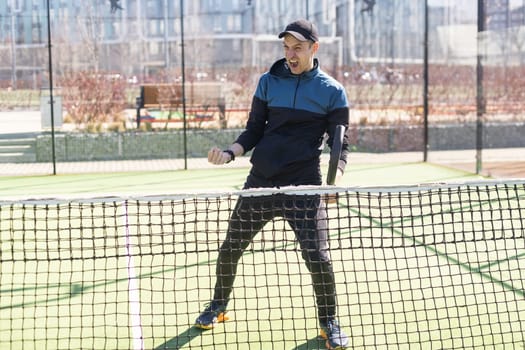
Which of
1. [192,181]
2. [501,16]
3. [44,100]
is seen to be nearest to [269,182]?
[192,181]

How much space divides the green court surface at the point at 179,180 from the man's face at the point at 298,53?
624 cm

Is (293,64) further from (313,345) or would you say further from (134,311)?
(134,311)

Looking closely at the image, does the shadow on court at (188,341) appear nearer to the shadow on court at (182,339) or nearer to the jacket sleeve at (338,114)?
the shadow on court at (182,339)

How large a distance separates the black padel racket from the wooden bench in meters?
9.58

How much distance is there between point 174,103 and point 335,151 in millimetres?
9946

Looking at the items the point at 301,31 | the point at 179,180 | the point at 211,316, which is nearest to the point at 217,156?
the point at 301,31

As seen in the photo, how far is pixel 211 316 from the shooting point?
4500 millimetres

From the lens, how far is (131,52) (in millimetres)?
13867

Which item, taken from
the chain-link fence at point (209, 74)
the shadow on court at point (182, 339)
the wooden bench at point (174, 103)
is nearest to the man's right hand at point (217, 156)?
the shadow on court at point (182, 339)

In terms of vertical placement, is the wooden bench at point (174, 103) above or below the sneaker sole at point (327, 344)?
above

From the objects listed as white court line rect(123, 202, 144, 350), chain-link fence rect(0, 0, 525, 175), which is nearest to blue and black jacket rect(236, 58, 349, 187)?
white court line rect(123, 202, 144, 350)

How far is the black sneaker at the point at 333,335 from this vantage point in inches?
163

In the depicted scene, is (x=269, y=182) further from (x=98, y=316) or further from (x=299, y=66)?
(x=98, y=316)

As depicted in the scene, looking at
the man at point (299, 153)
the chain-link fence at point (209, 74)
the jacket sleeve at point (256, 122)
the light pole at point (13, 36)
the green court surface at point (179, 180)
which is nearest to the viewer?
the man at point (299, 153)
